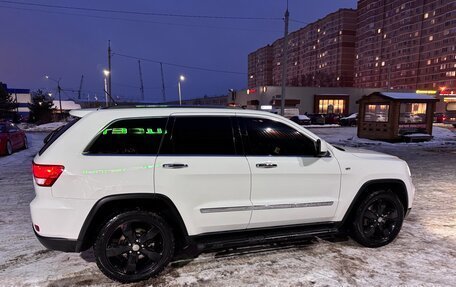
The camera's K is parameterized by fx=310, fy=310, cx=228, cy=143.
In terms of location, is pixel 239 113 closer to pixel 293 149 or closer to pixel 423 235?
pixel 293 149

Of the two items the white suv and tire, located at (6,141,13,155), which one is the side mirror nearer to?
the white suv

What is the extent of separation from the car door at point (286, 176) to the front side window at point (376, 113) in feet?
57.6

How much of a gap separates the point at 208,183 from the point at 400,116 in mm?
18696

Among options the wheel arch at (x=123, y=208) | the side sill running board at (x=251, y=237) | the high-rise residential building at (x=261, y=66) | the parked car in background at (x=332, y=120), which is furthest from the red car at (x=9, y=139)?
the high-rise residential building at (x=261, y=66)

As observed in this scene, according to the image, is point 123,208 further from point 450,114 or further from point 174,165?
point 450,114

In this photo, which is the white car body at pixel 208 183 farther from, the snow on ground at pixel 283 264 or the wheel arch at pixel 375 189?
the snow on ground at pixel 283 264

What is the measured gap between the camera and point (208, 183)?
340 cm

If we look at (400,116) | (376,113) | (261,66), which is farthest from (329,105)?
(261,66)

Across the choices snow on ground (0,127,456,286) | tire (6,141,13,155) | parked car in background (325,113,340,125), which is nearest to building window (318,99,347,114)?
parked car in background (325,113,340,125)

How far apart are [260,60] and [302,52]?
2457cm

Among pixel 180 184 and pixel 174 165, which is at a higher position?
pixel 174 165

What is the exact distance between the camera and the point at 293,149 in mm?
3857

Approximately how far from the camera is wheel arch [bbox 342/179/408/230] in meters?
4.12

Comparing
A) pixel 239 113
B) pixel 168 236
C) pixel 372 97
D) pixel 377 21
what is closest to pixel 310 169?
pixel 239 113
